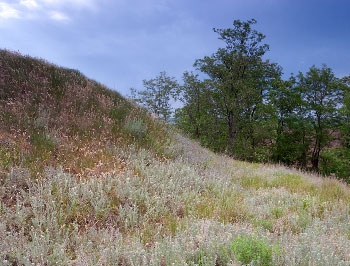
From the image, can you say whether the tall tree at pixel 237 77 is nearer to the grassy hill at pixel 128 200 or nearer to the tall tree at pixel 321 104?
the tall tree at pixel 321 104

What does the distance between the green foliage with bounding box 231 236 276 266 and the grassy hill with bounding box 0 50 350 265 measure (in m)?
0.01

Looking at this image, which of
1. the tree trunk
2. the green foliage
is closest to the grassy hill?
the green foliage

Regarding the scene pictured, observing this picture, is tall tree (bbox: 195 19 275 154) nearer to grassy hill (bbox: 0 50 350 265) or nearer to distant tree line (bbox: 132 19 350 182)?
distant tree line (bbox: 132 19 350 182)

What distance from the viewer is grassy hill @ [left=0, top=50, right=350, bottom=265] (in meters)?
3.67

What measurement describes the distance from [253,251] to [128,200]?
2650 millimetres

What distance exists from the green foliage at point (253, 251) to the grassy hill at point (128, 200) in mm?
12

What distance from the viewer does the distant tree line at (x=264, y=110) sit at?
30234mm

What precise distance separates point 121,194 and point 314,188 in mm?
5188

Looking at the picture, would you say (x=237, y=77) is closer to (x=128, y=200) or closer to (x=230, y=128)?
(x=230, y=128)

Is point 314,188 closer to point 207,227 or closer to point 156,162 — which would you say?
point 156,162

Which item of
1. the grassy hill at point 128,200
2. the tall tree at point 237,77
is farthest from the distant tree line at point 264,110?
the grassy hill at point 128,200

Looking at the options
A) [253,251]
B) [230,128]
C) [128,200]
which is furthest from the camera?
[230,128]

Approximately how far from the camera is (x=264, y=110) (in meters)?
31.1

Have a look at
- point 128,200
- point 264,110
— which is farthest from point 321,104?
point 128,200
